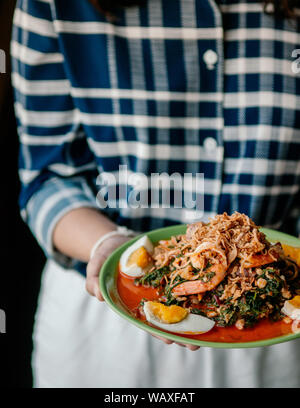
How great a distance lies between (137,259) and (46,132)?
0.95m

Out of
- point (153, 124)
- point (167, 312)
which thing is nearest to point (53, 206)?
point (153, 124)

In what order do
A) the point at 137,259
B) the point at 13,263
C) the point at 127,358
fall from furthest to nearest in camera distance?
the point at 13,263 < the point at 127,358 < the point at 137,259

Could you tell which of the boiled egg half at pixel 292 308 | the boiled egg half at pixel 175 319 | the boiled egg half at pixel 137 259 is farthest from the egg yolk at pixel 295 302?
the boiled egg half at pixel 137 259

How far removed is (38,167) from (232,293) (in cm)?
128

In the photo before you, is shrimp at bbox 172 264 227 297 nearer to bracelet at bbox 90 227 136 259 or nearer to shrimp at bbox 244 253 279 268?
shrimp at bbox 244 253 279 268

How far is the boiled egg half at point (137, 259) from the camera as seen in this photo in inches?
64.6

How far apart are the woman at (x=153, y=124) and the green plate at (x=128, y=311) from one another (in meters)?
0.19

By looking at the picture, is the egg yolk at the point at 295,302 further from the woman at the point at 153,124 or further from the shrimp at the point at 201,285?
the woman at the point at 153,124

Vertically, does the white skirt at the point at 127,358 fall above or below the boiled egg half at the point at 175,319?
below

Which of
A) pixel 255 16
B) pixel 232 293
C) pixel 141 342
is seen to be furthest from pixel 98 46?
pixel 141 342

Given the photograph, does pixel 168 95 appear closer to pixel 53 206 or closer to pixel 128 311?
pixel 53 206

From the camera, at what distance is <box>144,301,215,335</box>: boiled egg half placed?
1.38 metres

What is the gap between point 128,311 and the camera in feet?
4.81

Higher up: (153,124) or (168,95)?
(168,95)
